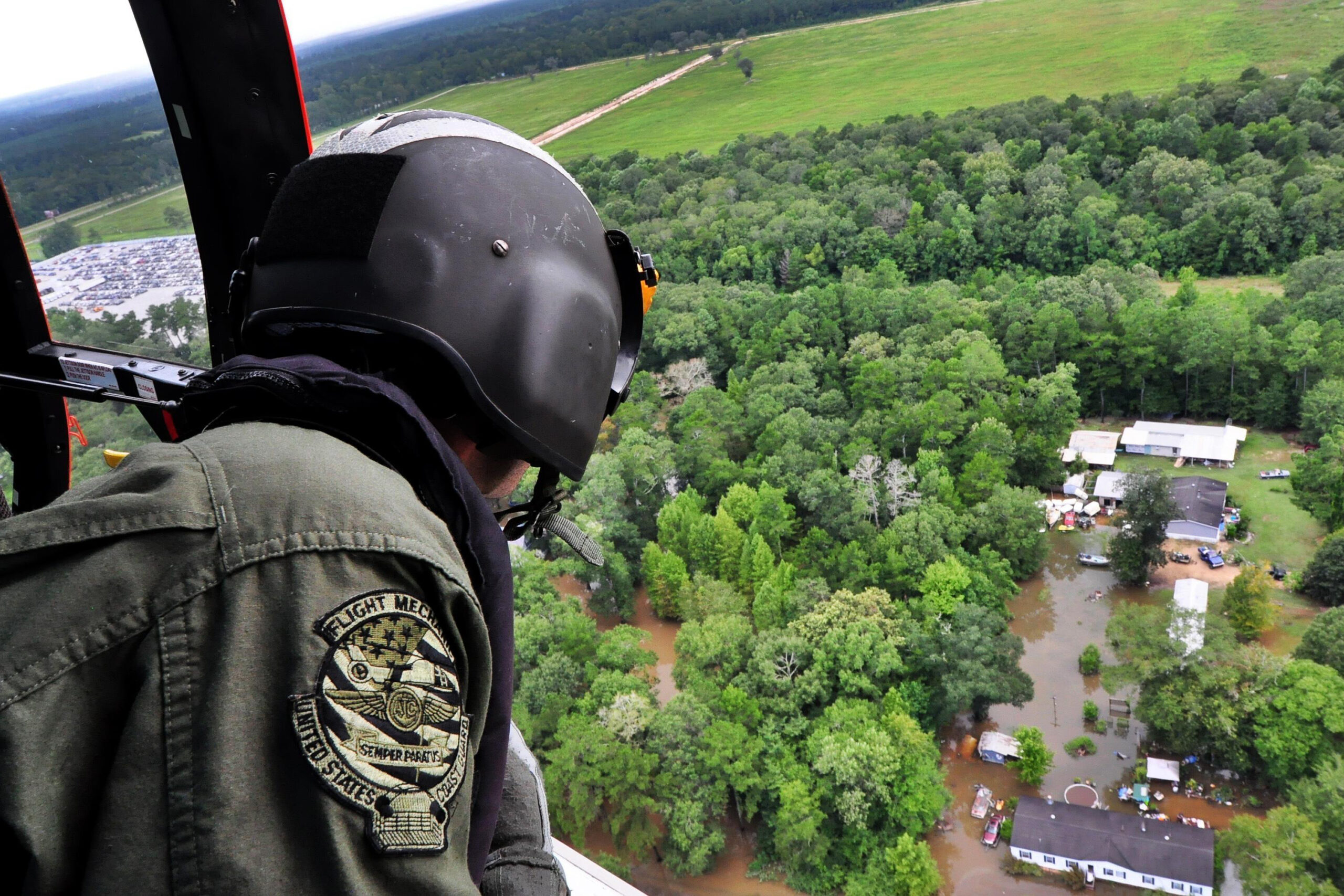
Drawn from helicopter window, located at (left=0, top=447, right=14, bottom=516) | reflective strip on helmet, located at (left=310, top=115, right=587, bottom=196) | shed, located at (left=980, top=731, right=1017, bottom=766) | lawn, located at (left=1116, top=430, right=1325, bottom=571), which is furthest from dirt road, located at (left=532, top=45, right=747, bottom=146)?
reflective strip on helmet, located at (left=310, top=115, right=587, bottom=196)

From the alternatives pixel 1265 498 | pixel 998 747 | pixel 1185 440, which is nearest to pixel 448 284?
pixel 998 747

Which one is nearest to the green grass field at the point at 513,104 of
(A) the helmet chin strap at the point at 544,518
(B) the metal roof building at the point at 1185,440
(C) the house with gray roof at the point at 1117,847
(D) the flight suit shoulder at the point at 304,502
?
(A) the helmet chin strap at the point at 544,518

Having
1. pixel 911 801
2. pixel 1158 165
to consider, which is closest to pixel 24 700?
pixel 911 801

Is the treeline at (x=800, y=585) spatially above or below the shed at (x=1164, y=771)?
above

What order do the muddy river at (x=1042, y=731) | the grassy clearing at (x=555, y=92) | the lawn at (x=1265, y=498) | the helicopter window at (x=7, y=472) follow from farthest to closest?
the lawn at (x=1265, y=498) < the grassy clearing at (x=555, y=92) < the muddy river at (x=1042, y=731) < the helicopter window at (x=7, y=472)

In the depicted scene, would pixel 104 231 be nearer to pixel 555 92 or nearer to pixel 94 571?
Answer: pixel 94 571

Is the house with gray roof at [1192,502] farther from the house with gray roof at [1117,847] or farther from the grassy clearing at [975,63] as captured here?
the grassy clearing at [975,63]
